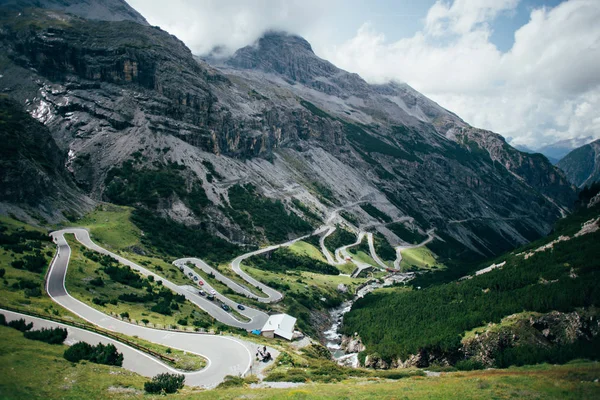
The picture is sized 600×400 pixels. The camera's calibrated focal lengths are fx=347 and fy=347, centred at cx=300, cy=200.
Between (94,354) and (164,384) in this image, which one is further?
(94,354)

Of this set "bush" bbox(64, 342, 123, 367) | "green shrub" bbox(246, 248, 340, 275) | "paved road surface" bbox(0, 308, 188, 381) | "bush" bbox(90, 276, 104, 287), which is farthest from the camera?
"green shrub" bbox(246, 248, 340, 275)

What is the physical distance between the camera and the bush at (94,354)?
2836cm

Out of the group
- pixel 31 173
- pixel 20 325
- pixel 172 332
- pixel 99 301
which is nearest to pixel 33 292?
pixel 99 301

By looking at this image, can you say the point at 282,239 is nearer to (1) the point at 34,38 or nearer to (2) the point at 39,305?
(2) the point at 39,305

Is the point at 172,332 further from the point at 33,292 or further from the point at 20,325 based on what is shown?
the point at 20,325

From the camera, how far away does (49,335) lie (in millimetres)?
30812

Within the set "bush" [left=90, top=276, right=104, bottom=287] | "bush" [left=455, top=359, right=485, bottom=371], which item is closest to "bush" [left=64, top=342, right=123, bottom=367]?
"bush" [left=90, top=276, right=104, bottom=287]

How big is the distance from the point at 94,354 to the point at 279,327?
38728mm

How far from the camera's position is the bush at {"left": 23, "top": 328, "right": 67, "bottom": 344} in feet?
97.7

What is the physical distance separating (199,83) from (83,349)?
180813 mm

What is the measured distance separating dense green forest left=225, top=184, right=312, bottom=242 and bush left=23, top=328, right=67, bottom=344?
112178 mm

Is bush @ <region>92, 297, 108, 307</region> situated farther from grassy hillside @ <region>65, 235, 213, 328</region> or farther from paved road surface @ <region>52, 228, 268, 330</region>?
paved road surface @ <region>52, 228, 268, 330</region>

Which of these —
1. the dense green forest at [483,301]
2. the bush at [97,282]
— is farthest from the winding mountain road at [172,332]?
the dense green forest at [483,301]

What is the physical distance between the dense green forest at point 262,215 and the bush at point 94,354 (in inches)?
4455
